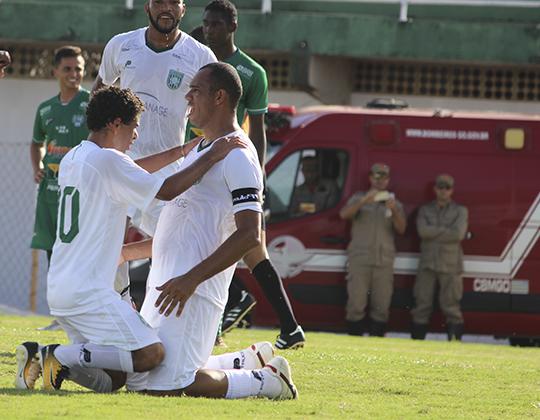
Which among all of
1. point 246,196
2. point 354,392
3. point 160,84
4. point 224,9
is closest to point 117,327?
point 246,196

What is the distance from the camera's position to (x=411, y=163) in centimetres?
1595

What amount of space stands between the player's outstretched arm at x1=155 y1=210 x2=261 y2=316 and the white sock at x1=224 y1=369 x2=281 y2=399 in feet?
1.74

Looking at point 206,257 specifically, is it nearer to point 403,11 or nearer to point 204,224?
point 204,224

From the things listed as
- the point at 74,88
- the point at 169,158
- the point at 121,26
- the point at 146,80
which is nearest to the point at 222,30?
the point at 146,80

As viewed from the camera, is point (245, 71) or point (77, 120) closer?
point (245, 71)

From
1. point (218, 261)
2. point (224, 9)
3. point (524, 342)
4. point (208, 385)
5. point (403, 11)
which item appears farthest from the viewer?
point (403, 11)

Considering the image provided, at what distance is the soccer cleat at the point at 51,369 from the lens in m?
7.29

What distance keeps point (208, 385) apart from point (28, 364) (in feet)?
2.83

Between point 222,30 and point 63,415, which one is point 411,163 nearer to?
point 222,30

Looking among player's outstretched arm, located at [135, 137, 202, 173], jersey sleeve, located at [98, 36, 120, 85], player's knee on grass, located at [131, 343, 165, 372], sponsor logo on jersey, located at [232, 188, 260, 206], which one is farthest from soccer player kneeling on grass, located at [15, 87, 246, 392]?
jersey sleeve, located at [98, 36, 120, 85]

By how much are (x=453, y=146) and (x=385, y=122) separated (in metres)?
0.74

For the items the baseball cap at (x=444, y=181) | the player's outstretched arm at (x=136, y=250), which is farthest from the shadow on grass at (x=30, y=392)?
the baseball cap at (x=444, y=181)

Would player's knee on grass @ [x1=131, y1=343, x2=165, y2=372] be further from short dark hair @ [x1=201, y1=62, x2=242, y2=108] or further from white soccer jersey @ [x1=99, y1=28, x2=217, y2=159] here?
white soccer jersey @ [x1=99, y1=28, x2=217, y2=159]

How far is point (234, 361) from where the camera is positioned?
25.4 ft
